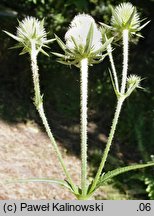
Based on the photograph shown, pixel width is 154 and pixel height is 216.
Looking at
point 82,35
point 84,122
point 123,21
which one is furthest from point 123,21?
point 84,122

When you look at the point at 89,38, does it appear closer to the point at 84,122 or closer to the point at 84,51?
the point at 84,51

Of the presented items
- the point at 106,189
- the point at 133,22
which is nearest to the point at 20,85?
the point at 106,189

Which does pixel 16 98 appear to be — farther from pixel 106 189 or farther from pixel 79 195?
pixel 79 195

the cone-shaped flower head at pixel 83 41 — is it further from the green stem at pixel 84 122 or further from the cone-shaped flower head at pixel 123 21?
the cone-shaped flower head at pixel 123 21

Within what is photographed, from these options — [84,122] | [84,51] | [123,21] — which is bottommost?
[84,122]

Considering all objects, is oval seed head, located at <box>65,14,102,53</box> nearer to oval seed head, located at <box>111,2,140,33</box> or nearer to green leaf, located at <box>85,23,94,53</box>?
green leaf, located at <box>85,23,94,53</box>

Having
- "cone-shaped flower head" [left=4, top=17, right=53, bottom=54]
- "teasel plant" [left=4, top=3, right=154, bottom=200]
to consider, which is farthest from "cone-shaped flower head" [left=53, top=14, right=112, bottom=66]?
"cone-shaped flower head" [left=4, top=17, right=53, bottom=54]

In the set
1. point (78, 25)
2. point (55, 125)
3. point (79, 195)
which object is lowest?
point (79, 195)

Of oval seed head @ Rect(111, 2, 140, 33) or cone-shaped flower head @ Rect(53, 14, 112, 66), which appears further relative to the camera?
oval seed head @ Rect(111, 2, 140, 33)
